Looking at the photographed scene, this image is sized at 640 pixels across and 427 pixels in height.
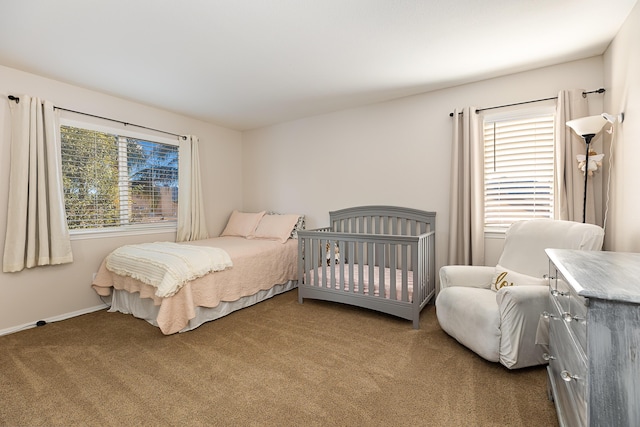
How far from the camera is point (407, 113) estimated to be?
337 centimetres

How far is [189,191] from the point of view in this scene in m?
3.94

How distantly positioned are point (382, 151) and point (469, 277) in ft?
5.74

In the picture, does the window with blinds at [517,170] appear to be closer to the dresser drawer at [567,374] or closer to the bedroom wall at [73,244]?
the dresser drawer at [567,374]

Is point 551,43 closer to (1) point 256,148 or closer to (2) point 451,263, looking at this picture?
(2) point 451,263

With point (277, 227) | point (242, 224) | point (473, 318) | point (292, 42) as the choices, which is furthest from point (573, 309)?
point (242, 224)

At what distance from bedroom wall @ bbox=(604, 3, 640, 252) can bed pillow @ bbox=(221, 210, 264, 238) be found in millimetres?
3628

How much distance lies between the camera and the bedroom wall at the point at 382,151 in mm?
2789

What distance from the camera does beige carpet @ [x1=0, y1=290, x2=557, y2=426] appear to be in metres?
1.53

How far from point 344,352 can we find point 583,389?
1469mm

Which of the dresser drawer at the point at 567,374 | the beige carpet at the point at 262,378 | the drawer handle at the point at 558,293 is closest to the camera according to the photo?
the dresser drawer at the point at 567,374

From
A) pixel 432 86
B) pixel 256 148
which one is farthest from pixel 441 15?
pixel 256 148

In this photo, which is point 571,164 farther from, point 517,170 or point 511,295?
point 511,295

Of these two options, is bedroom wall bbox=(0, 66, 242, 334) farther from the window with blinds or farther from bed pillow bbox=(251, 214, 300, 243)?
the window with blinds

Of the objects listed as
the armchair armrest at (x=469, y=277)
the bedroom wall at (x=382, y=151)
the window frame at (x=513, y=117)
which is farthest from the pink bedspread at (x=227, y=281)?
the window frame at (x=513, y=117)
